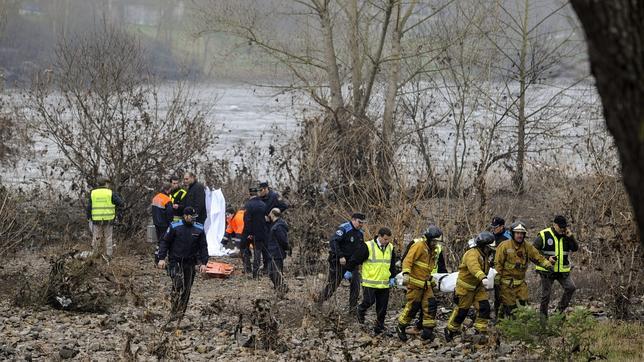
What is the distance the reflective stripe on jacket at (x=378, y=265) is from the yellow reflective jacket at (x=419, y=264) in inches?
13.8

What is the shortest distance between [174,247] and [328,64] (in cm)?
1389

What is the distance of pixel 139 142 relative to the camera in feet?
65.6

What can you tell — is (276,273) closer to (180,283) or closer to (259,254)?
(259,254)

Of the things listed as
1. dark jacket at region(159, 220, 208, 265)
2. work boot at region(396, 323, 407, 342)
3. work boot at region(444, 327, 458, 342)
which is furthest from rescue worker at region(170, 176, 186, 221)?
work boot at region(444, 327, 458, 342)

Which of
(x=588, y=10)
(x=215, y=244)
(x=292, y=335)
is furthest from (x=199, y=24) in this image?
(x=588, y=10)

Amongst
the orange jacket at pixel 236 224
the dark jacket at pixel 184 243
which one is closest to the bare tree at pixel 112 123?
the orange jacket at pixel 236 224

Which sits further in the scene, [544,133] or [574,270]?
[544,133]

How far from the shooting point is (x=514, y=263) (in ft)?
39.0

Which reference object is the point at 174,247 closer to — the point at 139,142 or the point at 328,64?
the point at 139,142

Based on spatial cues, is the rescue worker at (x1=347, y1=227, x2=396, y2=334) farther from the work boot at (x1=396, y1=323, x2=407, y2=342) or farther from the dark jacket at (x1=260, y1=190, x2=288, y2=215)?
the dark jacket at (x1=260, y1=190, x2=288, y2=215)

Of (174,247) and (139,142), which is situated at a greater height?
(139,142)

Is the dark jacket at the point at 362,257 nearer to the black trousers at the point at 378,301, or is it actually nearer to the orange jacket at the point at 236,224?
the black trousers at the point at 378,301

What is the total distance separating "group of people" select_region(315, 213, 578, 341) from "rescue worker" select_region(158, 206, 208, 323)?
1862mm

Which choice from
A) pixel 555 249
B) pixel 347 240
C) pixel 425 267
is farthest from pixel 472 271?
pixel 347 240
